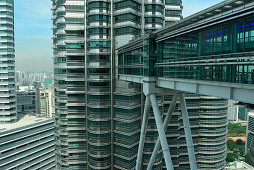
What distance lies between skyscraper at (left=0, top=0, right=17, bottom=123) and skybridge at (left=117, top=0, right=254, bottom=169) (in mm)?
80125

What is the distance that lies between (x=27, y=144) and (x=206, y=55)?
282 ft

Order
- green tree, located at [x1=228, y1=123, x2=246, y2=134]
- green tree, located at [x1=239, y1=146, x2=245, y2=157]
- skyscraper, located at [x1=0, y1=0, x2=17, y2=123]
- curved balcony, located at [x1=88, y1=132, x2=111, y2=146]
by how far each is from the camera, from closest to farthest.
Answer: curved balcony, located at [x1=88, y1=132, x2=111, y2=146], skyscraper, located at [x1=0, y1=0, x2=17, y2=123], green tree, located at [x1=239, y1=146, x2=245, y2=157], green tree, located at [x1=228, y1=123, x2=246, y2=134]

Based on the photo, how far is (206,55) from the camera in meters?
15.2

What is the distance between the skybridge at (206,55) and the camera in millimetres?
11648

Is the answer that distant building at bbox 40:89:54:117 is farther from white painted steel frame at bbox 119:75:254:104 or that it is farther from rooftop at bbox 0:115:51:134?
white painted steel frame at bbox 119:75:254:104

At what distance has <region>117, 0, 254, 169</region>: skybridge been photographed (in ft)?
38.2

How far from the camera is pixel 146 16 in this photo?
Answer: 3825 centimetres

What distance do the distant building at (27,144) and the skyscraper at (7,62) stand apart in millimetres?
6923

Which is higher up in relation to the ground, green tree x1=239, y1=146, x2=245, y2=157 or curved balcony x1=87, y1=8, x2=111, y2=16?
curved balcony x1=87, y1=8, x2=111, y2=16

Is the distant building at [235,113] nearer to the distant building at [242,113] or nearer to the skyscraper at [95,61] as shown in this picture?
the distant building at [242,113]

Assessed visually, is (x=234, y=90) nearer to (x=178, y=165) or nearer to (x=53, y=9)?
(x=178, y=165)

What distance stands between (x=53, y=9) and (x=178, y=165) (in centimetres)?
5144

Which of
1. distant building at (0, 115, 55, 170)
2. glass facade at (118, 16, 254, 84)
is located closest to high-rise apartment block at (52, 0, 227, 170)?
glass facade at (118, 16, 254, 84)

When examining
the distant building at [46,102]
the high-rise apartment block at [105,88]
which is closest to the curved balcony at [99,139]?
the high-rise apartment block at [105,88]
